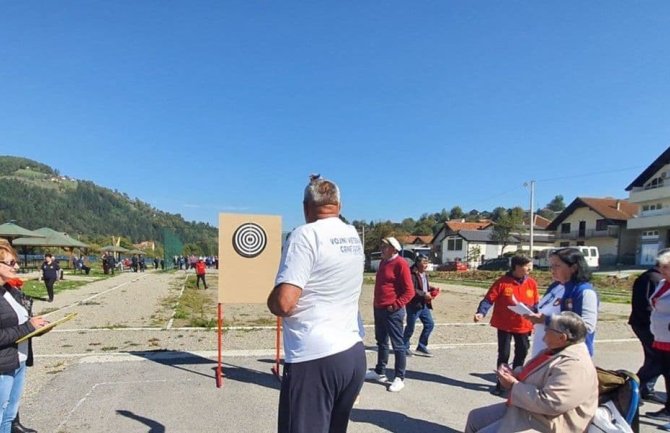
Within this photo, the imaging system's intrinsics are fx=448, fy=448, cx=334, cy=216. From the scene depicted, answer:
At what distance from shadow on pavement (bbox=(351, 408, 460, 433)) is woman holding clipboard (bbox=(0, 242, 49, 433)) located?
9.77 feet

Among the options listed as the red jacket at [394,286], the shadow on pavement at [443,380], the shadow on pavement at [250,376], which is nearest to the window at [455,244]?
the shadow on pavement at [443,380]

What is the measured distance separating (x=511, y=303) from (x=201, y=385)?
3.94 m

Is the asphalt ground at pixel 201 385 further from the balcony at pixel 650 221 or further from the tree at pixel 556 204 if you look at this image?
the tree at pixel 556 204

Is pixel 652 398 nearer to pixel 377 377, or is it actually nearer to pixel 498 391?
pixel 498 391

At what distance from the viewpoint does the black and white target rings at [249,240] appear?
230 inches

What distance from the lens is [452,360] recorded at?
23.7 ft

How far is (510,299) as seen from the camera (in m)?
5.37

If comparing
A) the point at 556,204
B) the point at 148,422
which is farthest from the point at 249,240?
the point at 556,204

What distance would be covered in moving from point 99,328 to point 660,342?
10.1 m

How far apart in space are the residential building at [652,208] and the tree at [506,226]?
12.5 m

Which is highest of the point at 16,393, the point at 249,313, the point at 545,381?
the point at 545,381

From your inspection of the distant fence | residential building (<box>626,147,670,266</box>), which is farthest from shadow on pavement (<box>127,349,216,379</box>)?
residential building (<box>626,147,670,266</box>)

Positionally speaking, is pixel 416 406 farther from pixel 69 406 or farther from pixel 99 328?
pixel 99 328

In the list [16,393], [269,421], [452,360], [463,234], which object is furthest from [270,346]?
[463,234]
